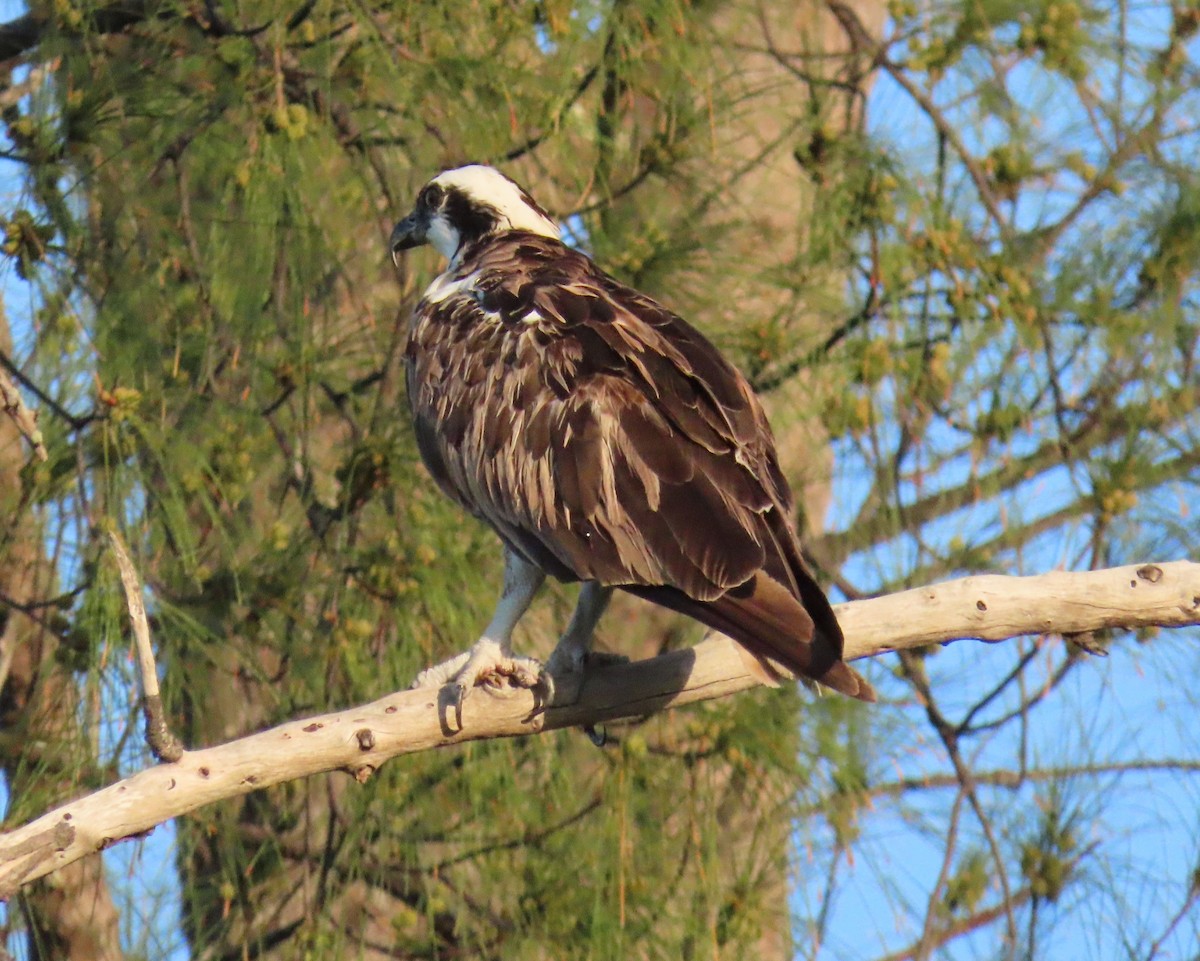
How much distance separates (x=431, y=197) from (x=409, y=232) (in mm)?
119

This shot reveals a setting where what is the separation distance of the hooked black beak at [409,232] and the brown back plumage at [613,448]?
43 cm

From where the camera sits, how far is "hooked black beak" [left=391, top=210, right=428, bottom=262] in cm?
470

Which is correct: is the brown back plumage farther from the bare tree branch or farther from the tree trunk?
the tree trunk

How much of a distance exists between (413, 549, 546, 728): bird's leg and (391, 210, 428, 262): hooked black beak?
42.7 inches

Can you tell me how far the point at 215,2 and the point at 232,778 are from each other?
6.87ft

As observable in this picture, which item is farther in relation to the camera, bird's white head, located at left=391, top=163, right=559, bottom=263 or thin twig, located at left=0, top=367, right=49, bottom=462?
bird's white head, located at left=391, top=163, right=559, bottom=263

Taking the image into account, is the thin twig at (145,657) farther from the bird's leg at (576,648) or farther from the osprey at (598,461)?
the bird's leg at (576,648)

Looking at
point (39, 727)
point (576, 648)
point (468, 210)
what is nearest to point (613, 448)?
point (576, 648)

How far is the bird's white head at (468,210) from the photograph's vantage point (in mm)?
4641

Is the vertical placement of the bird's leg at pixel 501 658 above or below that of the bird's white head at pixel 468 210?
below

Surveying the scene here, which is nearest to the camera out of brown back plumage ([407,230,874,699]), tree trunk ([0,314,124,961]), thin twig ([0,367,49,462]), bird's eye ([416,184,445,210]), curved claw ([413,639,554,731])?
brown back plumage ([407,230,874,699])

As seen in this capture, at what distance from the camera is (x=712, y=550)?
3.36 metres

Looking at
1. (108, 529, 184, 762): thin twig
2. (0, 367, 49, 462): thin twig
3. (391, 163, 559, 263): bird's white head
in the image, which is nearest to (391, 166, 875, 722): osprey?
(391, 163, 559, 263): bird's white head

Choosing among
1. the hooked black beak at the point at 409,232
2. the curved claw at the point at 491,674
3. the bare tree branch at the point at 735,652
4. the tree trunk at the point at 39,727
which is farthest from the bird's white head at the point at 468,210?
the bare tree branch at the point at 735,652
